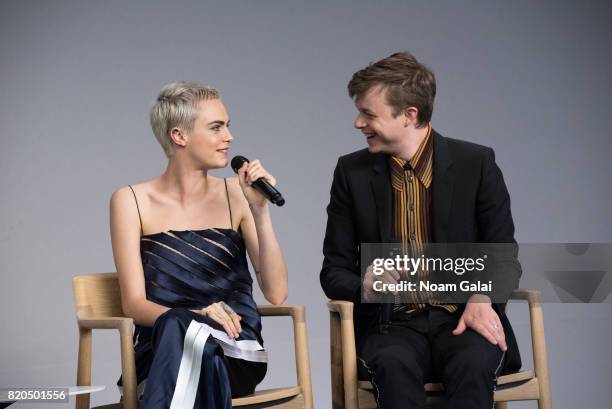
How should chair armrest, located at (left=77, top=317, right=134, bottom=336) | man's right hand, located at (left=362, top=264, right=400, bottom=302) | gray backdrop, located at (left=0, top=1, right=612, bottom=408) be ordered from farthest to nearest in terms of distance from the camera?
gray backdrop, located at (left=0, top=1, right=612, bottom=408) → man's right hand, located at (left=362, top=264, right=400, bottom=302) → chair armrest, located at (left=77, top=317, right=134, bottom=336)

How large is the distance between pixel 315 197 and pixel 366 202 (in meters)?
1.93

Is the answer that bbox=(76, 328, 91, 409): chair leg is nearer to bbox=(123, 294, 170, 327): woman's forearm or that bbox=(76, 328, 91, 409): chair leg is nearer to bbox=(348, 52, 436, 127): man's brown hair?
bbox=(123, 294, 170, 327): woman's forearm

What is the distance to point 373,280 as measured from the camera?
2885mm

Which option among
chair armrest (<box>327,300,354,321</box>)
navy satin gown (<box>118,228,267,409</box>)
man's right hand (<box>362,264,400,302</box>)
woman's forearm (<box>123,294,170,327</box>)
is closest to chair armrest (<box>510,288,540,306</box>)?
man's right hand (<box>362,264,400,302</box>)

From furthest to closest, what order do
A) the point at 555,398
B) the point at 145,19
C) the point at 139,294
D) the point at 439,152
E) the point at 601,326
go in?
the point at 601,326 < the point at 145,19 < the point at 555,398 < the point at 439,152 < the point at 139,294

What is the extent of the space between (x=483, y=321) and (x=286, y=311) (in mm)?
547

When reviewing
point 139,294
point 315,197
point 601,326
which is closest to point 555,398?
point 601,326

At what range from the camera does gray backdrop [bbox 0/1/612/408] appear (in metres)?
4.77

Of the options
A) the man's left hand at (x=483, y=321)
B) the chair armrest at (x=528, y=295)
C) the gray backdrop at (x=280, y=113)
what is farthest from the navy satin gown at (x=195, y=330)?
the gray backdrop at (x=280, y=113)

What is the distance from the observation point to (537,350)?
9.61 feet

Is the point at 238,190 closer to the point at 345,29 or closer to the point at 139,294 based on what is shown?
the point at 139,294

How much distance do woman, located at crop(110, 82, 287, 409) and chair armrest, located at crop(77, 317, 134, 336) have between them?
105 mm

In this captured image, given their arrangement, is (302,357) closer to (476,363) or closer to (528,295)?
(476,363)

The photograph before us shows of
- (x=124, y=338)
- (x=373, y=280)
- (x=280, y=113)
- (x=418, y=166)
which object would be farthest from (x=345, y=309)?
(x=280, y=113)
